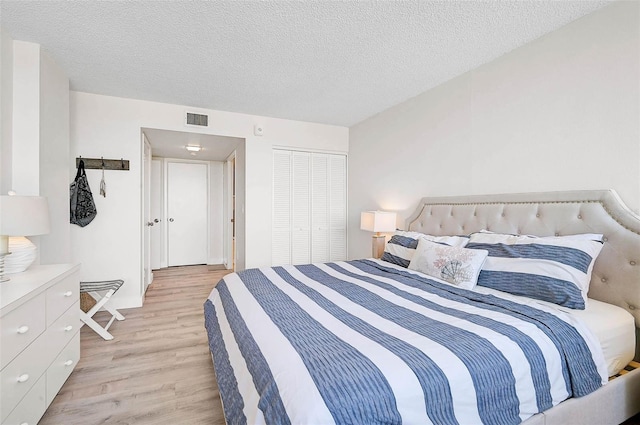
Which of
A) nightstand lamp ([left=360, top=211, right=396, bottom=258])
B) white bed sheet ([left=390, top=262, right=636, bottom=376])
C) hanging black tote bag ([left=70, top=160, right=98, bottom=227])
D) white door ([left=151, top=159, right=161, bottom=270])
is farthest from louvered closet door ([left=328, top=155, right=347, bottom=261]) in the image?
white door ([left=151, top=159, right=161, bottom=270])

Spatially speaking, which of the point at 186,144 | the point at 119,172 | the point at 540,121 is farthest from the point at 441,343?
the point at 186,144

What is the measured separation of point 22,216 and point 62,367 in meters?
0.97

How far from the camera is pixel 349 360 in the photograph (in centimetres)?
103

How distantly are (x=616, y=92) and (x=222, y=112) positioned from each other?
3.71m

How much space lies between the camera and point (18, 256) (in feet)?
6.02

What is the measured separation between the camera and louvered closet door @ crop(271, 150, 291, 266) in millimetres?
4137

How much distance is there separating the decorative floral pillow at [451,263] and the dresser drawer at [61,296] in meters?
2.44

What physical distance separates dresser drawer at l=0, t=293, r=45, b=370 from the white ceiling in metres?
2.53

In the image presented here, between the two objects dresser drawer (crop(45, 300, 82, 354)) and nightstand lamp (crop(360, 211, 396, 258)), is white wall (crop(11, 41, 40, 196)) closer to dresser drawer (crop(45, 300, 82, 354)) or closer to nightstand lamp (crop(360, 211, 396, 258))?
dresser drawer (crop(45, 300, 82, 354))

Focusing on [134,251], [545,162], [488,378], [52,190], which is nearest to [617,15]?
[545,162]

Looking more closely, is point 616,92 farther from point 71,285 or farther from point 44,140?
point 44,140

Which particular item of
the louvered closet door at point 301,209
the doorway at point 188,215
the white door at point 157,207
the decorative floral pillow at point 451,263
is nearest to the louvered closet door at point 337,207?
the louvered closet door at point 301,209

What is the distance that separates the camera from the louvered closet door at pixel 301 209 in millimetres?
4266

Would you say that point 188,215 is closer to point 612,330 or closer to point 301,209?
point 301,209
